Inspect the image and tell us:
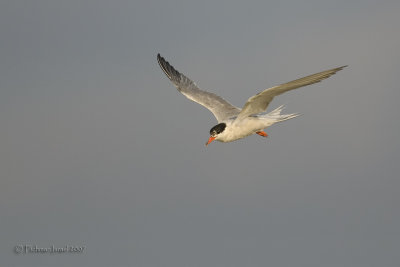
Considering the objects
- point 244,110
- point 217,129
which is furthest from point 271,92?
point 217,129

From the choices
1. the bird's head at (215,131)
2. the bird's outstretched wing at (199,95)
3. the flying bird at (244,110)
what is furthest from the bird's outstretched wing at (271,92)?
the bird's outstretched wing at (199,95)

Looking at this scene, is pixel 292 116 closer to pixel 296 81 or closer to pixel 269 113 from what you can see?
pixel 269 113

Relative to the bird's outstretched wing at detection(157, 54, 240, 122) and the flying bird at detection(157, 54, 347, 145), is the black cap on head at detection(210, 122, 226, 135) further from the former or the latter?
the bird's outstretched wing at detection(157, 54, 240, 122)

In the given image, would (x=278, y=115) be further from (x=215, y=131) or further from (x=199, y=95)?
(x=199, y=95)

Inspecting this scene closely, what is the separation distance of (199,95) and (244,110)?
13.0 ft

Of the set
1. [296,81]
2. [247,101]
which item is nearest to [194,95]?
[247,101]

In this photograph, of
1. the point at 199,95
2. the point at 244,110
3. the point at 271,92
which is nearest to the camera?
the point at 271,92

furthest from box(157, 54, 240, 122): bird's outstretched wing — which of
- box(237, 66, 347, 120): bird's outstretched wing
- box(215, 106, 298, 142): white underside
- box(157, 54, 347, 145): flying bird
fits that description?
box(237, 66, 347, 120): bird's outstretched wing

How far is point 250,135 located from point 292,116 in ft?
4.32

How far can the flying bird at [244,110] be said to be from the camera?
13.7 meters

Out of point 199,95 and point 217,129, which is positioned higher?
point 199,95

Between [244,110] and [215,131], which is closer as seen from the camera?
[244,110]

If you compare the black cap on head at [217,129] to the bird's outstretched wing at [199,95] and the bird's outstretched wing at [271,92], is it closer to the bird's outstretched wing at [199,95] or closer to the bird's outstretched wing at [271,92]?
the bird's outstretched wing at [271,92]

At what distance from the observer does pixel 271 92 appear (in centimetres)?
Answer: 1441
